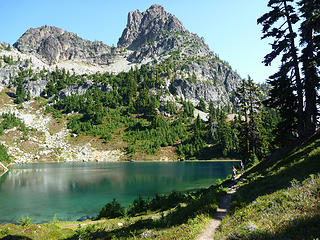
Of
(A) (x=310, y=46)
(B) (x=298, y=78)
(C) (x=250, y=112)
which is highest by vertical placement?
(A) (x=310, y=46)

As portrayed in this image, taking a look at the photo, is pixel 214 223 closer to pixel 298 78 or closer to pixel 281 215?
pixel 281 215

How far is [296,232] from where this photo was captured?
21.9ft

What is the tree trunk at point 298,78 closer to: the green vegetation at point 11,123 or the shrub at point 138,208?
the shrub at point 138,208

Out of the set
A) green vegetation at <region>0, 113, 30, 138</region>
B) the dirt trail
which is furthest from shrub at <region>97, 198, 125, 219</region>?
green vegetation at <region>0, 113, 30, 138</region>

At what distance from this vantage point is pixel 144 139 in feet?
448

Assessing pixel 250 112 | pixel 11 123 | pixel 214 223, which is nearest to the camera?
pixel 214 223

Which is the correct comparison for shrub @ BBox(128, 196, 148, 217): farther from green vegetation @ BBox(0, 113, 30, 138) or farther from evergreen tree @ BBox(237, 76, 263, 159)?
green vegetation @ BBox(0, 113, 30, 138)

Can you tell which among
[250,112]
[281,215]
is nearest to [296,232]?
[281,215]

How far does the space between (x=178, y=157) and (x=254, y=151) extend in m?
81.9

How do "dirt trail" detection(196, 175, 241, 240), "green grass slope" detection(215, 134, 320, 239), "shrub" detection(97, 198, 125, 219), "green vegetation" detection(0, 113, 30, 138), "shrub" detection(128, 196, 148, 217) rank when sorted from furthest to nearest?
1. "green vegetation" detection(0, 113, 30, 138)
2. "shrub" detection(128, 196, 148, 217)
3. "shrub" detection(97, 198, 125, 219)
4. "dirt trail" detection(196, 175, 241, 240)
5. "green grass slope" detection(215, 134, 320, 239)

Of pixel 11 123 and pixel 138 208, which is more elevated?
pixel 11 123

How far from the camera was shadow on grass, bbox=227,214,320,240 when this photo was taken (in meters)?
6.41

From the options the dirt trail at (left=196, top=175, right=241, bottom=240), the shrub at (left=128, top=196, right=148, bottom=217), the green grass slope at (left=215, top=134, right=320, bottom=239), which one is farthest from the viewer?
the shrub at (left=128, top=196, right=148, bottom=217)

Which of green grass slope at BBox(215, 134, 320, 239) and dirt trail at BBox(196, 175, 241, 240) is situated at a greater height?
green grass slope at BBox(215, 134, 320, 239)
